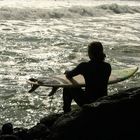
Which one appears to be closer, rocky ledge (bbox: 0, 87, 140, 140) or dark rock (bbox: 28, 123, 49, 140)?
rocky ledge (bbox: 0, 87, 140, 140)


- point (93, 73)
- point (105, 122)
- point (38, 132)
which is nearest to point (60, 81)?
point (93, 73)

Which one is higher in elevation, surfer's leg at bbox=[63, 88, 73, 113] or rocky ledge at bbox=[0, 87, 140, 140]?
rocky ledge at bbox=[0, 87, 140, 140]

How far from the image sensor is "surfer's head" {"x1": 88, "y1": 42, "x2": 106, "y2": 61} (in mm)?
6859

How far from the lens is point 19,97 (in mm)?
11055

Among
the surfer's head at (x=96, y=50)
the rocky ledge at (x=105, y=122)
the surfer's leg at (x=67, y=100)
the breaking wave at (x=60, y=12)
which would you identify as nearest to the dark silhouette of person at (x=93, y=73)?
the surfer's head at (x=96, y=50)

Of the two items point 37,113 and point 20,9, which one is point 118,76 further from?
point 20,9

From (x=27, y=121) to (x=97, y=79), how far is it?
2.64m

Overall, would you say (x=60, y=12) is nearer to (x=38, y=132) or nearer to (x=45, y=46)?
(x=45, y=46)

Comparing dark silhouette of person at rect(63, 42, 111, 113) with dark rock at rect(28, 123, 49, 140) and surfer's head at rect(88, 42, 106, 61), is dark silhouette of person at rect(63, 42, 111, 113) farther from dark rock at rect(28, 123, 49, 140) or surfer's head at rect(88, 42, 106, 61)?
dark rock at rect(28, 123, 49, 140)

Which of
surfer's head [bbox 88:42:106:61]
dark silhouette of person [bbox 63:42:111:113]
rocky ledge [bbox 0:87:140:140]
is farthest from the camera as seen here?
dark silhouette of person [bbox 63:42:111:113]

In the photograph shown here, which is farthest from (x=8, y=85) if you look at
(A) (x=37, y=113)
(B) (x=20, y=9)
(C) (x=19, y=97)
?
(B) (x=20, y=9)

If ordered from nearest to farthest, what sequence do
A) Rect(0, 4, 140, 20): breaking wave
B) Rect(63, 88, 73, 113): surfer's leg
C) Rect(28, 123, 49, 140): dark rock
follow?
Rect(28, 123, 49, 140): dark rock < Rect(63, 88, 73, 113): surfer's leg < Rect(0, 4, 140, 20): breaking wave

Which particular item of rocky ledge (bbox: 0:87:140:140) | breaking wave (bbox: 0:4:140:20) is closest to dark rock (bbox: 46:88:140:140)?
rocky ledge (bbox: 0:87:140:140)

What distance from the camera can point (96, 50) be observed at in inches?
271
